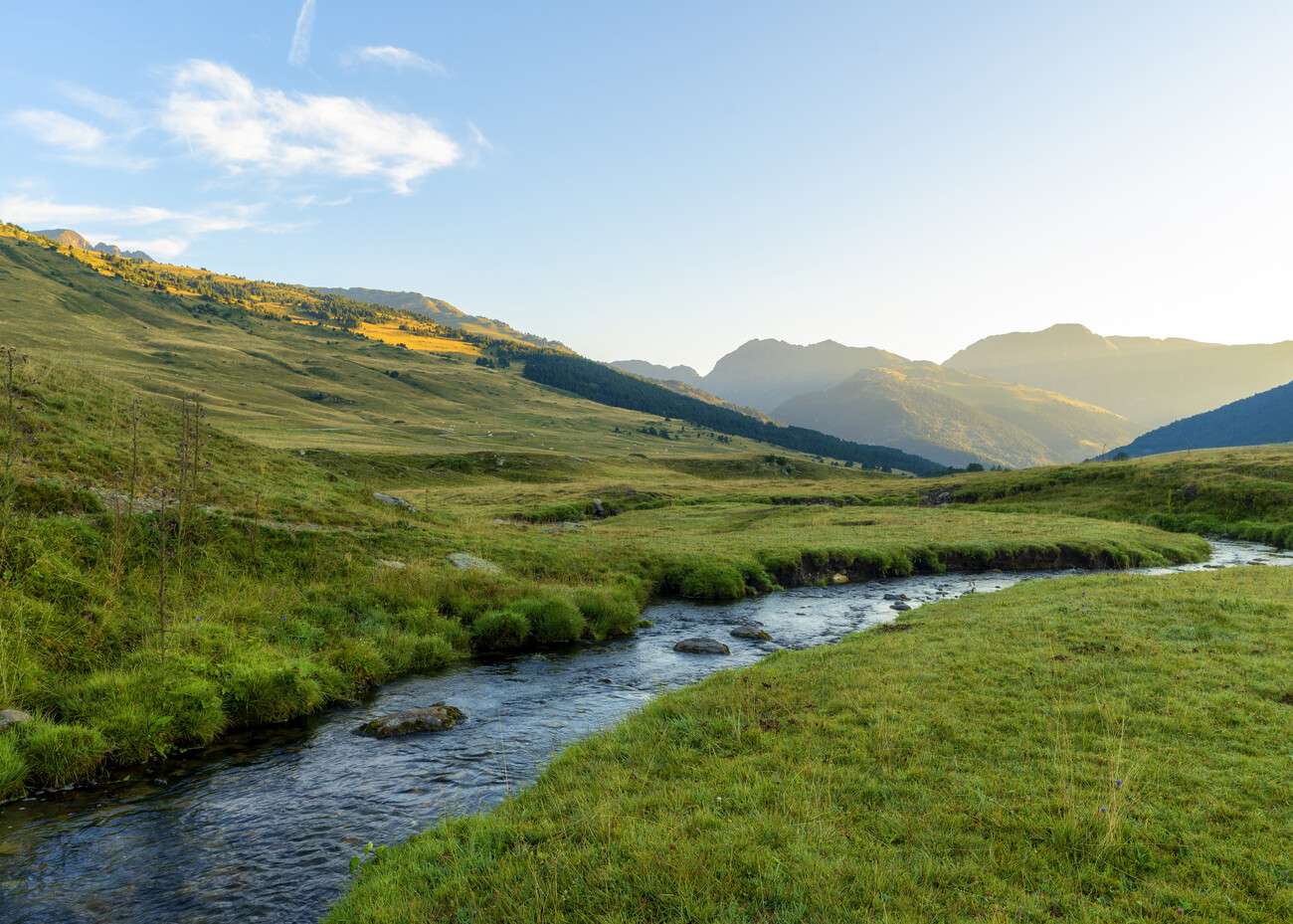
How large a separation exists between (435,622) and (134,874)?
44.5 ft

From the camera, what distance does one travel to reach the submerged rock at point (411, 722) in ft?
56.2

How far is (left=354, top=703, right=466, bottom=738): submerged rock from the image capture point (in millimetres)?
17141

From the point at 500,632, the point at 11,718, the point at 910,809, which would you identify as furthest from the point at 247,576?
the point at 910,809

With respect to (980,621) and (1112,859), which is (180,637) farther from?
(980,621)

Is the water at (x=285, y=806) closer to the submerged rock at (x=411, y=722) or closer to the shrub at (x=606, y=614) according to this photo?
the submerged rock at (x=411, y=722)

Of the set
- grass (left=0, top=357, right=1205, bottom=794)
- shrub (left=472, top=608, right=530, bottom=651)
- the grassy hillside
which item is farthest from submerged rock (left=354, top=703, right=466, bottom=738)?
the grassy hillside

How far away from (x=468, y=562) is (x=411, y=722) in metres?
13.8

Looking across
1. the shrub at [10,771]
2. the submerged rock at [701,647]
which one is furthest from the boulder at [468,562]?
the shrub at [10,771]

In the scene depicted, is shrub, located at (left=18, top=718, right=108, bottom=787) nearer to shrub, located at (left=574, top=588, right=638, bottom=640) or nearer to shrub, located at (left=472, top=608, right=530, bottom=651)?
shrub, located at (left=472, top=608, right=530, bottom=651)

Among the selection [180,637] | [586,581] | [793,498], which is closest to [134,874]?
[180,637]

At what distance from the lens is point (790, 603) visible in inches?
1394

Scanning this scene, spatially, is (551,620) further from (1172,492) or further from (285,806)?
(1172,492)

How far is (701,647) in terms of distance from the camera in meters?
25.7

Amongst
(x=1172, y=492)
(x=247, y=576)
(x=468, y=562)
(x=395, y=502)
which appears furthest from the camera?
(x=1172, y=492)
